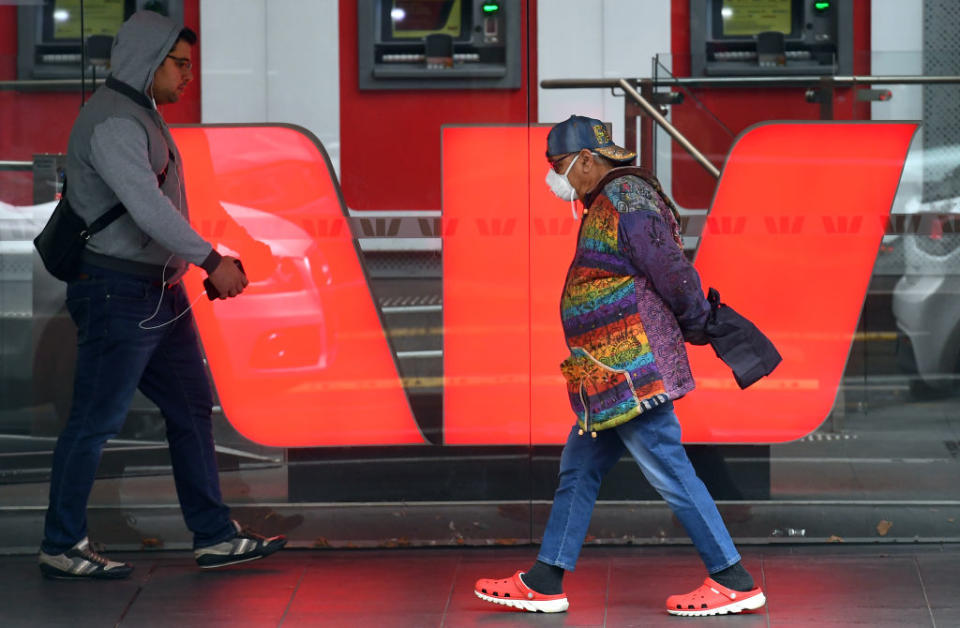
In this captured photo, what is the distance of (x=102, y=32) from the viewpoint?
5320 mm

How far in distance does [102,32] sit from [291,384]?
1513mm

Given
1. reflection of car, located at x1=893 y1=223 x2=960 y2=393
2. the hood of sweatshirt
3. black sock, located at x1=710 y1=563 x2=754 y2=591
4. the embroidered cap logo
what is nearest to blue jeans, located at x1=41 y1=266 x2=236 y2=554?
the hood of sweatshirt

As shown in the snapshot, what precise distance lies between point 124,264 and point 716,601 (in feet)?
7.29

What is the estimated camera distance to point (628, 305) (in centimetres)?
423

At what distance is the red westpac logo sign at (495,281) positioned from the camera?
5.23m

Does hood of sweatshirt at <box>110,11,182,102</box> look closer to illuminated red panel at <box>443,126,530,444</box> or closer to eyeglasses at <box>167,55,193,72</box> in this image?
eyeglasses at <box>167,55,193,72</box>

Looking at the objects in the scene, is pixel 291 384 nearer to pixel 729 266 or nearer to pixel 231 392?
pixel 231 392

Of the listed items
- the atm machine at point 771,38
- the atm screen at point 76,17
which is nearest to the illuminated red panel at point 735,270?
the atm machine at point 771,38

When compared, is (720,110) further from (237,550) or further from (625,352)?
(237,550)

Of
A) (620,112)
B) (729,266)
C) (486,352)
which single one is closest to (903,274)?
(729,266)

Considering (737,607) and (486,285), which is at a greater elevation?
(486,285)

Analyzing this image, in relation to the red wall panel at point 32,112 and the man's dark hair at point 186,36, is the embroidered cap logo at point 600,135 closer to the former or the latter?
the man's dark hair at point 186,36

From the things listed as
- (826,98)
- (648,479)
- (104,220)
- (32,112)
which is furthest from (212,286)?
(826,98)

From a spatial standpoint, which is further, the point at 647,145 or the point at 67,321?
the point at 67,321
